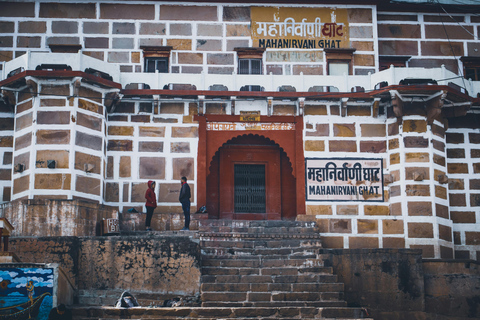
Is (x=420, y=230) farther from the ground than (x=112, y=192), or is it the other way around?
(x=112, y=192)

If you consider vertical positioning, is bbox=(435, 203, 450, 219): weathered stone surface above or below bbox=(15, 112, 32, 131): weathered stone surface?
below

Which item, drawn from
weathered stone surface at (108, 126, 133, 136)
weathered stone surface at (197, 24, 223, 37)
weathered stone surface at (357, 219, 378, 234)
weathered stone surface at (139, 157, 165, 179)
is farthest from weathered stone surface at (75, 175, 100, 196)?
weathered stone surface at (357, 219, 378, 234)

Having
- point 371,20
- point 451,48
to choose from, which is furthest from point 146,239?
point 451,48

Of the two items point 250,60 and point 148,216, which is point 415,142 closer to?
point 250,60

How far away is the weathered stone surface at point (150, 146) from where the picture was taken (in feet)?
68.7

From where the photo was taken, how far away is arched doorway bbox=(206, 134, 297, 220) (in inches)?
850

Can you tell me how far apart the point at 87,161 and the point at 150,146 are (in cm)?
221

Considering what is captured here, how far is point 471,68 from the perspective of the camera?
2300 cm

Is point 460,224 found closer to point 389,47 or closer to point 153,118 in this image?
point 389,47

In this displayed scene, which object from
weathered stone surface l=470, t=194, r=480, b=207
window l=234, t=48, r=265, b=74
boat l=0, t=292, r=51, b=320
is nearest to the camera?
boat l=0, t=292, r=51, b=320

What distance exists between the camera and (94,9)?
2216 cm

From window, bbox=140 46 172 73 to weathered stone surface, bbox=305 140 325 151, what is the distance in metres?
5.23

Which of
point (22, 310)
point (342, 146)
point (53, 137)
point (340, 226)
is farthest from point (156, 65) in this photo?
point (22, 310)

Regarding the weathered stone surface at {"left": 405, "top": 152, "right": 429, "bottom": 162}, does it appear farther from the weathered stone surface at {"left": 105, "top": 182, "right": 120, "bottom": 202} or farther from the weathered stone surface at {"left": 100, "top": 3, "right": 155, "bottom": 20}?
the weathered stone surface at {"left": 100, "top": 3, "right": 155, "bottom": 20}
